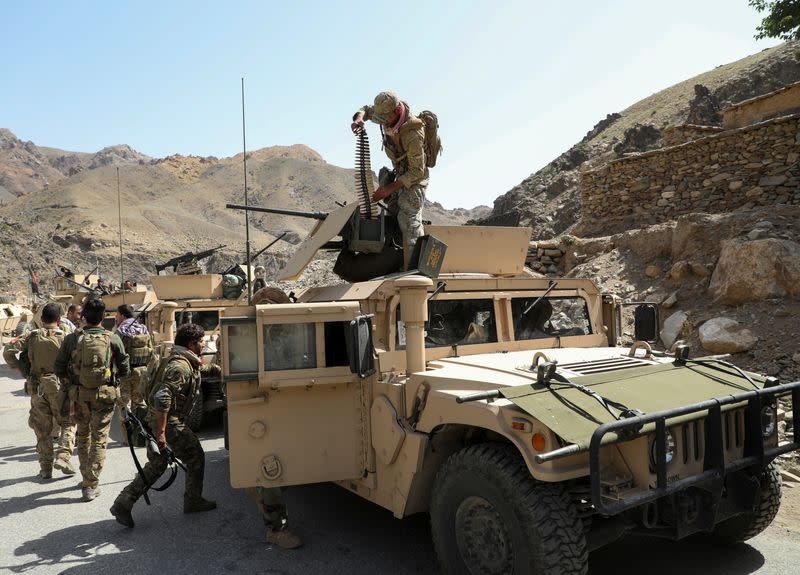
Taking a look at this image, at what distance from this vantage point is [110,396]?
5312mm

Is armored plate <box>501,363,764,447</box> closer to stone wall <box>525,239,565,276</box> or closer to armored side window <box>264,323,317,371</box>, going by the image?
armored side window <box>264,323,317,371</box>

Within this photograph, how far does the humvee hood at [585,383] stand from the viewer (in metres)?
2.91

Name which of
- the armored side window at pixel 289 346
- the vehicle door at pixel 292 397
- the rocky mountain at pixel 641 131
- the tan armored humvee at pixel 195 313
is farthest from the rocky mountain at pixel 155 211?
the armored side window at pixel 289 346

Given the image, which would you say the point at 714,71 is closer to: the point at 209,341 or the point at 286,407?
the point at 209,341

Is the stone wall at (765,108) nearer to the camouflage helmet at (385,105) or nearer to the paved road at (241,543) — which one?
the camouflage helmet at (385,105)

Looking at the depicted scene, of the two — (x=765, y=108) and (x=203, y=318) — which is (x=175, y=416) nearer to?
(x=203, y=318)

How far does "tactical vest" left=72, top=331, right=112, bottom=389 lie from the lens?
5.19 meters

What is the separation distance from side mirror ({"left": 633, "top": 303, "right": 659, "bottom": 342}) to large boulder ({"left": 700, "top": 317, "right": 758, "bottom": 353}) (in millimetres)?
3766

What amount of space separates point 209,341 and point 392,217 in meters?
4.44

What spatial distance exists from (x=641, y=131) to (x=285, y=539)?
942 inches

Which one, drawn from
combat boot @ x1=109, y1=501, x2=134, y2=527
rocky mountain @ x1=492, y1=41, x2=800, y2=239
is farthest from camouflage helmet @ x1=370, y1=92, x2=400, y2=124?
rocky mountain @ x1=492, y1=41, x2=800, y2=239

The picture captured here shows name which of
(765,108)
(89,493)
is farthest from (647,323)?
(765,108)

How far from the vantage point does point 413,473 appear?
3484mm

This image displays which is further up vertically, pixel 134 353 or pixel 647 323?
pixel 647 323
